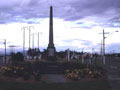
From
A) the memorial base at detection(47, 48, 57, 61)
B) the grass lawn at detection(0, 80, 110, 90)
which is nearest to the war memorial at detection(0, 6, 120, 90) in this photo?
the grass lawn at detection(0, 80, 110, 90)

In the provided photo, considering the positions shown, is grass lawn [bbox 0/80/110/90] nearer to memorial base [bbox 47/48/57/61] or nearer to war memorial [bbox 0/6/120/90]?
war memorial [bbox 0/6/120/90]

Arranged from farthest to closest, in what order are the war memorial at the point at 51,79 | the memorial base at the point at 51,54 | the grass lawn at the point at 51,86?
the memorial base at the point at 51,54 → the war memorial at the point at 51,79 → the grass lawn at the point at 51,86

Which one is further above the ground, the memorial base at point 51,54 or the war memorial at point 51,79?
the memorial base at point 51,54

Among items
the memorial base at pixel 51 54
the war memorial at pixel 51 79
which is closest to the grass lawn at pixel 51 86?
the war memorial at pixel 51 79

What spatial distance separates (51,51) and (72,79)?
1830 centimetres

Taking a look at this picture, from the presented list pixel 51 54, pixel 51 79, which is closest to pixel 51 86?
pixel 51 79

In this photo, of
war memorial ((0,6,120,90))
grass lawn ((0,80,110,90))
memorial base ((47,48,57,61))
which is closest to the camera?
grass lawn ((0,80,110,90))

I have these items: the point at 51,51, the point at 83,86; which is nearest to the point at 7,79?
the point at 83,86

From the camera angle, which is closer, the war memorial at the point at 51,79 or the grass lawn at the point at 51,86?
the grass lawn at the point at 51,86

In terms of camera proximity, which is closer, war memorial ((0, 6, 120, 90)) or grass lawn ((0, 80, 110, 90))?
grass lawn ((0, 80, 110, 90))

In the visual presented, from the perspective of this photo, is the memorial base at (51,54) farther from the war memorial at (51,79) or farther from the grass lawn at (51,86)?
the grass lawn at (51,86)

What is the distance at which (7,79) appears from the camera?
20.2 m

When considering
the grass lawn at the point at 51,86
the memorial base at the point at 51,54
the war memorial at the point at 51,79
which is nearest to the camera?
the grass lawn at the point at 51,86

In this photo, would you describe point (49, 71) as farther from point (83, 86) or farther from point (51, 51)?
point (51, 51)
